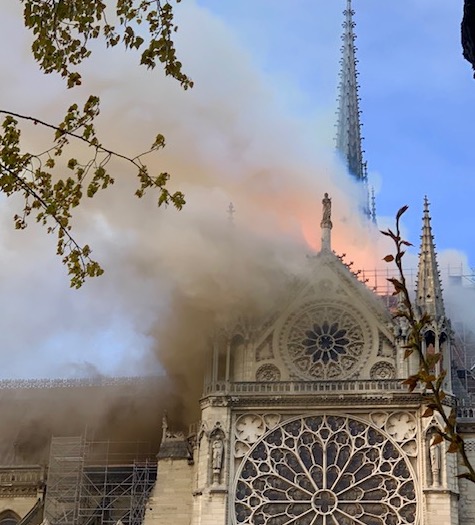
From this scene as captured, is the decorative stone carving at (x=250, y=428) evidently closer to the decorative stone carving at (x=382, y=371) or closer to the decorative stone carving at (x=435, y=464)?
the decorative stone carving at (x=382, y=371)

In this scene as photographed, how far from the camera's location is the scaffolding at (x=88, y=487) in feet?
123

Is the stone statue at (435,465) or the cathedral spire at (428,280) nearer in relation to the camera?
the stone statue at (435,465)

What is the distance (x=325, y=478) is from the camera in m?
32.5

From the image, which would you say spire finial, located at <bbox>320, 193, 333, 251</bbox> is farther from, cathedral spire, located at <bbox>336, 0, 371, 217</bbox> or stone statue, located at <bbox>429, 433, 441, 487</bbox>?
cathedral spire, located at <bbox>336, 0, 371, 217</bbox>

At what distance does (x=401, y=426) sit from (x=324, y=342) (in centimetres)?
386

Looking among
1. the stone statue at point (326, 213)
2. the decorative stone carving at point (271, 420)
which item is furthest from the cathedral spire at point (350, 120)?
the decorative stone carving at point (271, 420)

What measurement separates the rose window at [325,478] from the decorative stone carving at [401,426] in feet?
0.83

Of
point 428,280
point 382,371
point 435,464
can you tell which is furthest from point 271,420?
point 428,280

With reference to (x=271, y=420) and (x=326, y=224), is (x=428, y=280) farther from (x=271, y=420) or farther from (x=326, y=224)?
(x=271, y=420)

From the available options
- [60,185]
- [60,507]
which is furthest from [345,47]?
[60,185]

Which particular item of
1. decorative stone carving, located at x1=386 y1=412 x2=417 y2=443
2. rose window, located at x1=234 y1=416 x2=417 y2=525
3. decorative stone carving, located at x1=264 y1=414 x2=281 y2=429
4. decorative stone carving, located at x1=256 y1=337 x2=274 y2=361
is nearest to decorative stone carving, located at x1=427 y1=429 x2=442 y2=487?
rose window, located at x1=234 y1=416 x2=417 y2=525

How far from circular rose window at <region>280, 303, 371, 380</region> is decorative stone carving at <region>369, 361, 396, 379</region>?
0.45 m

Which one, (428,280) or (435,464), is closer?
(435,464)

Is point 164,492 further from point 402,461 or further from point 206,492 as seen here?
point 402,461
